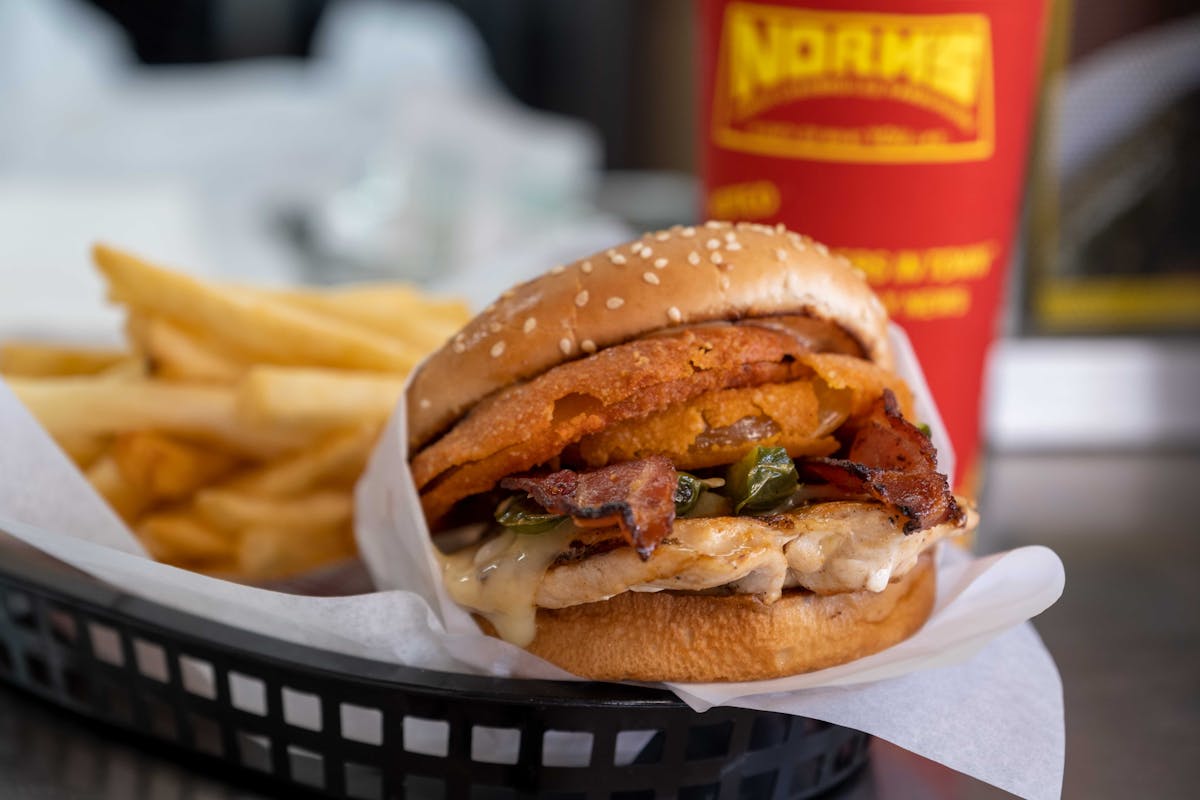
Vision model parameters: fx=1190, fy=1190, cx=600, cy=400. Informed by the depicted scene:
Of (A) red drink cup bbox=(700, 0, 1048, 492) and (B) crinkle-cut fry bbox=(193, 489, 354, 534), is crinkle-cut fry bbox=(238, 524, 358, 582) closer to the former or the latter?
(B) crinkle-cut fry bbox=(193, 489, 354, 534)

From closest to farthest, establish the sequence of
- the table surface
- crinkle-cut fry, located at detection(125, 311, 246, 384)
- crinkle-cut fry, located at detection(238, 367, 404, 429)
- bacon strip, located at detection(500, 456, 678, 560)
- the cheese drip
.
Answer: bacon strip, located at detection(500, 456, 678, 560)
the cheese drip
the table surface
crinkle-cut fry, located at detection(238, 367, 404, 429)
crinkle-cut fry, located at detection(125, 311, 246, 384)

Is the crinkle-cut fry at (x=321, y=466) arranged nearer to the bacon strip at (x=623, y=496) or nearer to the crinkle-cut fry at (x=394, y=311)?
the crinkle-cut fry at (x=394, y=311)

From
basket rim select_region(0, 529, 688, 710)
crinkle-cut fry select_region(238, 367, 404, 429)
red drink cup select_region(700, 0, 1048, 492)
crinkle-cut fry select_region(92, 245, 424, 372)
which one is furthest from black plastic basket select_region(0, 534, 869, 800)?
red drink cup select_region(700, 0, 1048, 492)

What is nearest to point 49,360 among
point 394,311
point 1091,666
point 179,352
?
point 179,352

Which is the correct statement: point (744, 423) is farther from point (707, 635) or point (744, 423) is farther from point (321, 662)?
point (321, 662)

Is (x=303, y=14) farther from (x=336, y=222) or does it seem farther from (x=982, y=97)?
(x=982, y=97)

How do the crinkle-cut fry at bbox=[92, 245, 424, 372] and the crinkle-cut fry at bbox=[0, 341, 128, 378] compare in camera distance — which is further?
the crinkle-cut fry at bbox=[0, 341, 128, 378]
